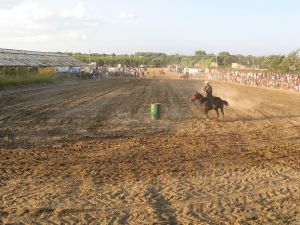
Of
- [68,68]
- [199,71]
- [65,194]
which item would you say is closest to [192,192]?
[65,194]

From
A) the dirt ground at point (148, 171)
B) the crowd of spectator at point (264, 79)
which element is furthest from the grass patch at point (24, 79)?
the crowd of spectator at point (264, 79)

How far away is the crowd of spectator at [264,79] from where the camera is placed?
40.8 metres

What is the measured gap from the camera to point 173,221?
7246 mm

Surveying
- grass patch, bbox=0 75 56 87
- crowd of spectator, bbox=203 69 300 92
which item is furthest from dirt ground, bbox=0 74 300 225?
crowd of spectator, bbox=203 69 300 92

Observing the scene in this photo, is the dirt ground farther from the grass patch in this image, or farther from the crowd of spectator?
the crowd of spectator

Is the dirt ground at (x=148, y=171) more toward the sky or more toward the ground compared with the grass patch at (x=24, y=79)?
more toward the ground

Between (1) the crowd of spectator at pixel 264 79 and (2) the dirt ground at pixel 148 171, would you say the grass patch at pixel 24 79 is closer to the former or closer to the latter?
(2) the dirt ground at pixel 148 171

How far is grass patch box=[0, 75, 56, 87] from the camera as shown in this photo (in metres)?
39.4

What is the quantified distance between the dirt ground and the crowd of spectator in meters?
23.2

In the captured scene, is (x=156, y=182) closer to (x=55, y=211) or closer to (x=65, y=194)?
(x=65, y=194)

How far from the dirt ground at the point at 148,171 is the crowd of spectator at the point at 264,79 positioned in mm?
23196

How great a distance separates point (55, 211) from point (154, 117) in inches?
468

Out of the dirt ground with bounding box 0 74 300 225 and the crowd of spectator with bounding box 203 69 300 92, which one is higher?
the crowd of spectator with bounding box 203 69 300 92

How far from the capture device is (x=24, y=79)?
4397 cm
